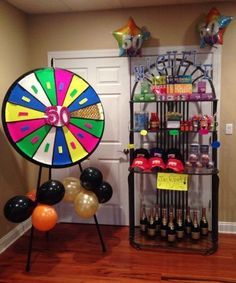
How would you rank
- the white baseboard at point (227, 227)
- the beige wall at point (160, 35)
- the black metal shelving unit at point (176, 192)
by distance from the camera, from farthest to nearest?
the white baseboard at point (227, 227)
the beige wall at point (160, 35)
the black metal shelving unit at point (176, 192)

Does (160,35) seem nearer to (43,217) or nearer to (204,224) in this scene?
(204,224)

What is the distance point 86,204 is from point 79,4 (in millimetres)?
1936

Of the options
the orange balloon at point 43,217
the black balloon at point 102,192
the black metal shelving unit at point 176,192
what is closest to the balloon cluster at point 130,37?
the black metal shelving unit at point 176,192

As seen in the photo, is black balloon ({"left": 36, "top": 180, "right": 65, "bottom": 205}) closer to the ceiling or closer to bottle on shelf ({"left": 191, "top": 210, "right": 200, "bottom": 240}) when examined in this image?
bottle on shelf ({"left": 191, "top": 210, "right": 200, "bottom": 240})

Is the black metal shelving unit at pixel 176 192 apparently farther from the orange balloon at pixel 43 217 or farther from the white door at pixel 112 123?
the orange balloon at pixel 43 217

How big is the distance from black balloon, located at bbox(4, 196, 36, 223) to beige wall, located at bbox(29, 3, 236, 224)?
64.0 inches

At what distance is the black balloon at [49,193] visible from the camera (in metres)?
2.48

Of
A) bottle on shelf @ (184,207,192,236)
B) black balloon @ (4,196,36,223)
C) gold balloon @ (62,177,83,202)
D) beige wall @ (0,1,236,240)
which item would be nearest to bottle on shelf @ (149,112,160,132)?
beige wall @ (0,1,236,240)

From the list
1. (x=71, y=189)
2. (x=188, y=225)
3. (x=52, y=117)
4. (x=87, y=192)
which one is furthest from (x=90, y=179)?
(x=188, y=225)

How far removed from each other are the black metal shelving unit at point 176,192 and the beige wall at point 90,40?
231 mm

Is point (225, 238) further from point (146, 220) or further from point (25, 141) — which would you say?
point (25, 141)

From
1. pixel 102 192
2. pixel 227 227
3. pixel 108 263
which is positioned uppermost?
pixel 102 192

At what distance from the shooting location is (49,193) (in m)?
2.48

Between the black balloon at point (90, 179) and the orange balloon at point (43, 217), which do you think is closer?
the orange balloon at point (43, 217)
